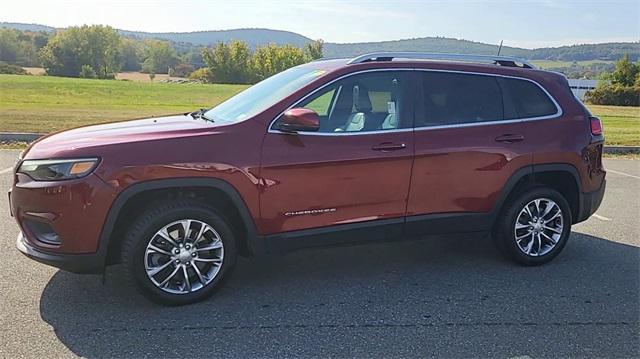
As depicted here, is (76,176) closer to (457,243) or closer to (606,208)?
(457,243)

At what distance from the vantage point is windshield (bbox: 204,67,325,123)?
4.19 m

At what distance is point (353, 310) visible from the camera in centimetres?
383

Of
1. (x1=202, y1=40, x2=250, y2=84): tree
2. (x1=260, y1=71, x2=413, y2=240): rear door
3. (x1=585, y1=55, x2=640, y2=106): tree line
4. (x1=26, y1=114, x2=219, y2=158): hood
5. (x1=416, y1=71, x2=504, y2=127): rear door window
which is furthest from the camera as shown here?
(x1=202, y1=40, x2=250, y2=84): tree

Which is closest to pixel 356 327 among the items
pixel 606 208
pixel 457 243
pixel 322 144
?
pixel 322 144

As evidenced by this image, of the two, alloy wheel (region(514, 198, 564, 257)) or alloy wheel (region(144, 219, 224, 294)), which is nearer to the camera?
alloy wheel (region(144, 219, 224, 294))

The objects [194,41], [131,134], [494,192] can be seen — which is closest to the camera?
[131,134]

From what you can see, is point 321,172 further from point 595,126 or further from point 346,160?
point 595,126

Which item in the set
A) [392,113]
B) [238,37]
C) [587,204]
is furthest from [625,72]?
[238,37]

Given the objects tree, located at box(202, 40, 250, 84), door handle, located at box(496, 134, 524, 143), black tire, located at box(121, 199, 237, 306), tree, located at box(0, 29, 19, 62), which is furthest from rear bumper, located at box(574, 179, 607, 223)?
tree, located at box(0, 29, 19, 62)

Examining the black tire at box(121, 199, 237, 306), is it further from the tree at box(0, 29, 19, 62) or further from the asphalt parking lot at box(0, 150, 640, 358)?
the tree at box(0, 29, 19, 62)

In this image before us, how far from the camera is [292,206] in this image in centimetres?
397

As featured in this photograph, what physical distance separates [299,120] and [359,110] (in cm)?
66

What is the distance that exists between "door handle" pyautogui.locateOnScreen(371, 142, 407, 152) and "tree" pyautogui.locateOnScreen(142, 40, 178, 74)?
113673 millimetres

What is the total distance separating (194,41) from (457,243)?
411 feet
